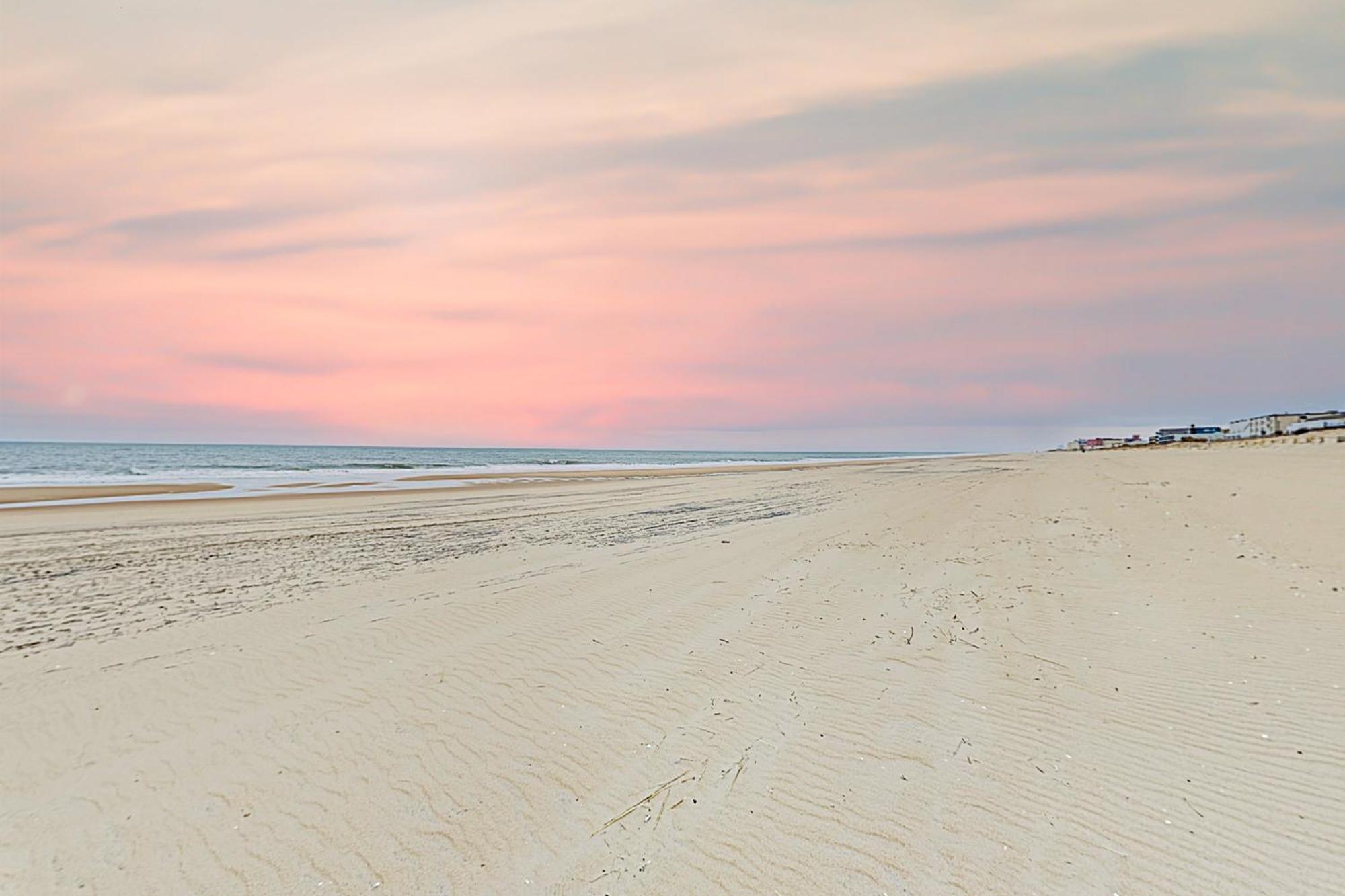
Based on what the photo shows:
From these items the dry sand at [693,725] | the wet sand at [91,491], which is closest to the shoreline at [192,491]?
the wet sand at [91,491]

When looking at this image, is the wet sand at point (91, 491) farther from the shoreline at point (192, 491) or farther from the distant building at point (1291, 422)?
the distant building at point (1291, 422)

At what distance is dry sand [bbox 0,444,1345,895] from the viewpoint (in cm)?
324

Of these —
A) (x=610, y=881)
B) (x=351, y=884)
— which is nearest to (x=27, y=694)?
(x=351, y=884)

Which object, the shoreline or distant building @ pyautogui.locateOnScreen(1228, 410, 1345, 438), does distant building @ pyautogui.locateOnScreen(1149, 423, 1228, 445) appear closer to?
distant building @ pyautogui.locateOnScreen(1228, 410, 1345, 438)

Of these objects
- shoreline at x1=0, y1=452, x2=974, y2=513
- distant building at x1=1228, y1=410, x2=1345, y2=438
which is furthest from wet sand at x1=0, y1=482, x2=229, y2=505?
distant building at x1=1228, y1=410, x2=1345, y2=438

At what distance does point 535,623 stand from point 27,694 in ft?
13.8

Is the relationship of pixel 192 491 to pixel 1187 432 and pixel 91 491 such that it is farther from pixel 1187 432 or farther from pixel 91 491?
pixel 1187 432

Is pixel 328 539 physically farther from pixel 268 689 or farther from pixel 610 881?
pixel 610 881

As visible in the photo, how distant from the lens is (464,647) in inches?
250

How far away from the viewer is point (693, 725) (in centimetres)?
→ 461

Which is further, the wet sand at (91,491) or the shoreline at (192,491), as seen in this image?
the wet sand at (91,491)

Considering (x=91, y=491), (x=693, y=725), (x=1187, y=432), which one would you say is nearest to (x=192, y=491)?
(x=91, y=491)

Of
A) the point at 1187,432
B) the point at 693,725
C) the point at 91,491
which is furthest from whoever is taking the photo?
the point at 1187,432

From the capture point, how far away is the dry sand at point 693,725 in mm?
3240
